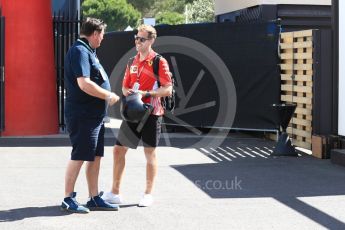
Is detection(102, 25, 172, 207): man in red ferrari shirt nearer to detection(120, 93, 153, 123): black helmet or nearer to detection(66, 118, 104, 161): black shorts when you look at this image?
detection(120, 93, 153, 123): black helmet

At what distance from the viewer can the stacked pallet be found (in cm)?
1230

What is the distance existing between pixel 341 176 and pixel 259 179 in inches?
45.2

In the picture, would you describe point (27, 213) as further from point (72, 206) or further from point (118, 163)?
point (118, 163)

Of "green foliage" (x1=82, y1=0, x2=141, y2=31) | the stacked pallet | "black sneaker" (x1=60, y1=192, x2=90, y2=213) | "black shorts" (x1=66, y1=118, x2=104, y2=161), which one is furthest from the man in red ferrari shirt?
"green foliage" (x1=82, y1=0, x2=141, y2=31)

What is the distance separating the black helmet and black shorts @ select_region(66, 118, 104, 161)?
31 centimetres

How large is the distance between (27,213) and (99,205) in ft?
2.36

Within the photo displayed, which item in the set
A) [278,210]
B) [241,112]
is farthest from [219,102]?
[278,210]

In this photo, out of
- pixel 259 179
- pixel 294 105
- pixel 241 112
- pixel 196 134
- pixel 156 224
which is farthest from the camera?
pixel 196 134

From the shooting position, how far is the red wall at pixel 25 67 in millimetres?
14430

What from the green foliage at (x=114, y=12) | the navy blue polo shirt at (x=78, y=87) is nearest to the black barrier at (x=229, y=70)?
the navy blue polo shirt at (x=78, y=87)

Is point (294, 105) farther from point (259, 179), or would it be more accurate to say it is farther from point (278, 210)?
point (278, 210)

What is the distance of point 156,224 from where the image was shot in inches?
272

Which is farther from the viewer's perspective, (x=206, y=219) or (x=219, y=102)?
(x=219, y=102)

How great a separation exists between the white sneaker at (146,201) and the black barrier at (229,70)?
6327 mm
